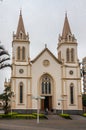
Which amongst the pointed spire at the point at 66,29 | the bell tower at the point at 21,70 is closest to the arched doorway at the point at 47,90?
the bell tower at the point at 21,70

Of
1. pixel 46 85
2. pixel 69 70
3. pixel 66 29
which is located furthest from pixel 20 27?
pixel 69 70

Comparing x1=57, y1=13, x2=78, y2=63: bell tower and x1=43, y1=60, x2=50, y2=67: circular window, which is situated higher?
x1=57, y1=13, x2=78, y2=63: bell tower

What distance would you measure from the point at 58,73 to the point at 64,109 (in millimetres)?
7090

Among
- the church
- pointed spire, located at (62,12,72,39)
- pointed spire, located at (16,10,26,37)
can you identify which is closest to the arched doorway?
the church

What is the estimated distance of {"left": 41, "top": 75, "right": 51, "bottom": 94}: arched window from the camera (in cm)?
5881

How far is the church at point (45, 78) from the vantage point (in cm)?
5719

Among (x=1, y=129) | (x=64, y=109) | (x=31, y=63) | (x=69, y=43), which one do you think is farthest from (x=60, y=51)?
(x=1, y=129)

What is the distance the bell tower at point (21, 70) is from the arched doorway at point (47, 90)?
9.38ft

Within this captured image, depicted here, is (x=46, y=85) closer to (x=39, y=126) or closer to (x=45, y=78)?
(x=45, y=78)

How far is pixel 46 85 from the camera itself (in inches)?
2327

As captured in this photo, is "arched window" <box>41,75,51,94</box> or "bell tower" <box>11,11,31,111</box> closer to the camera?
"bell tower" <box>11,11,31,111</box>

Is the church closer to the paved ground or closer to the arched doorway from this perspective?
the arched doorway

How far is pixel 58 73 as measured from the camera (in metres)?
59.4

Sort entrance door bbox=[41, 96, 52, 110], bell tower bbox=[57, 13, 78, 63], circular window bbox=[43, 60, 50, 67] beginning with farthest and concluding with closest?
bell tower bbox=[57, 13, 78, 63] < circular window bbox=[43, 60, 50, 67] < entrance door bbox=[41, 96, 52, 110]
